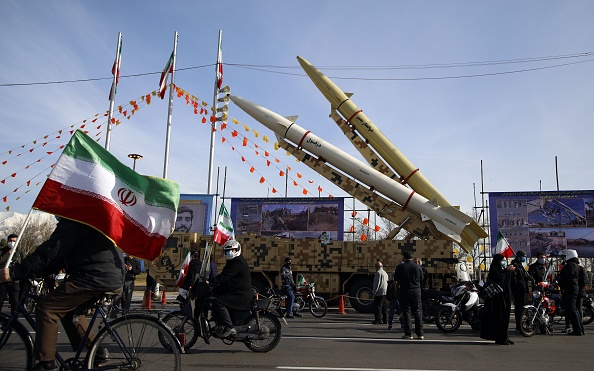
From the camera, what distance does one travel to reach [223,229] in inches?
534

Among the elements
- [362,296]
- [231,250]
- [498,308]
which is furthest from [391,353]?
[362,296]

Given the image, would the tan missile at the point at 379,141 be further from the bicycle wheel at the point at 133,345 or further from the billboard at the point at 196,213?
the bicycle wheel at the point at 133,345

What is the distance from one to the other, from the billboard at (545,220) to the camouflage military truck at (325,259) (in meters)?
7.69

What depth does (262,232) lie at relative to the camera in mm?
24078

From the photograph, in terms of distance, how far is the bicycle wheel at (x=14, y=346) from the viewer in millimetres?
4074

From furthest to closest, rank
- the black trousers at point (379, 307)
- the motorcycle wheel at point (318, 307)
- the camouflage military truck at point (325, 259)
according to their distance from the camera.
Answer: the camouflage military truck at point (325, 259)
the motorcycle wheel at point (318, 307)
the black trousers at point (379, 307)

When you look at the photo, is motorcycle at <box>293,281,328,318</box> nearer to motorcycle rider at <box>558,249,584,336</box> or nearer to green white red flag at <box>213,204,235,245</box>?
green white red flag at <box>213,204,235,245</box>

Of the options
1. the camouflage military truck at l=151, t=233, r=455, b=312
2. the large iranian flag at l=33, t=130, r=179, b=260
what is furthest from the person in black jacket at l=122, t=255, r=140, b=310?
the large iranian flag at l=33, t=130, r=179, b=260

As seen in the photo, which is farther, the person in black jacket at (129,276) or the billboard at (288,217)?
the billboard at (288,217)

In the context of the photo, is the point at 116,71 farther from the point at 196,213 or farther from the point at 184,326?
the point at 184,326

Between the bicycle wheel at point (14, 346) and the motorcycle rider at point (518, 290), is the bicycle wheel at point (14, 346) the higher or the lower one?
the lower one


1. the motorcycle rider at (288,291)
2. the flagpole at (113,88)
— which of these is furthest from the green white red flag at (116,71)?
the motorcycle rider at (288,291)

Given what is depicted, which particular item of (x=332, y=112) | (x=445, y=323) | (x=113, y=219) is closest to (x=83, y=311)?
(x=113, y=219)

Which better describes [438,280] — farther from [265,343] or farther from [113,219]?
[113,219]
